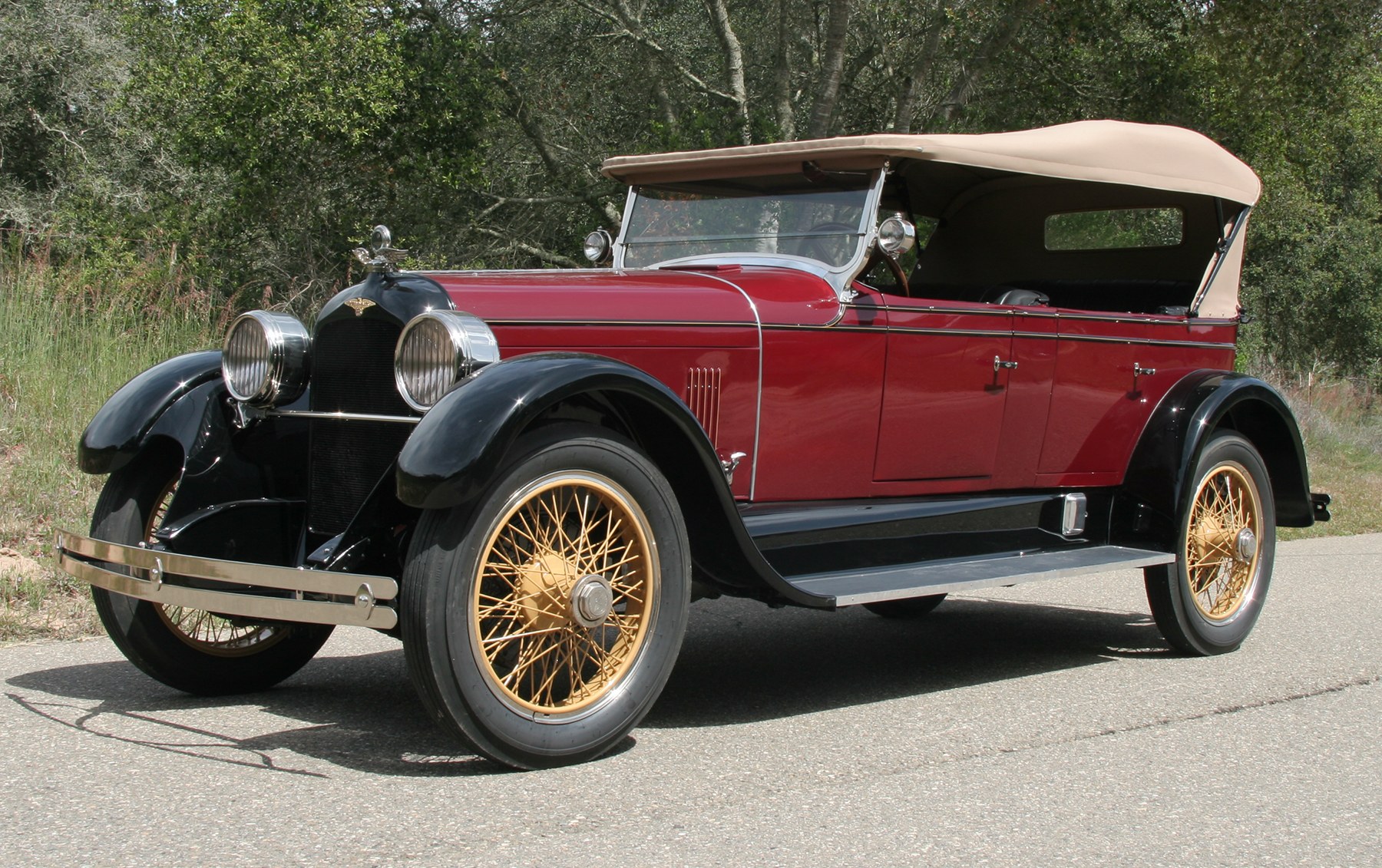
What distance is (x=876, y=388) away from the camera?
4.70 m

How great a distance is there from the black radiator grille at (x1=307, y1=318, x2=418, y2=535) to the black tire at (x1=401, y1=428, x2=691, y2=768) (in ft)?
1.86

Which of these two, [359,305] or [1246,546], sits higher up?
[359,305]

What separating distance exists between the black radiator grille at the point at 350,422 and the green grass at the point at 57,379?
6.08 feet

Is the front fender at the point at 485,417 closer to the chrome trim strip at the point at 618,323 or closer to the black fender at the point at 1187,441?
the chrome trim strip at the point at 618,323

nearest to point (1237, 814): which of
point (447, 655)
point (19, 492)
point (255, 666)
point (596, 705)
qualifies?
point (596, 705)

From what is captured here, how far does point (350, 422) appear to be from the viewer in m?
3.98

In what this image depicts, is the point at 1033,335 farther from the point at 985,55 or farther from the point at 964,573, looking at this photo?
the point at 985,55

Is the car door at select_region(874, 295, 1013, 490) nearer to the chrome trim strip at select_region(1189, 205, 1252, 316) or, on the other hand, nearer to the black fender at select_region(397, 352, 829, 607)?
the black fender at select_region(397, 352, 829, 607)

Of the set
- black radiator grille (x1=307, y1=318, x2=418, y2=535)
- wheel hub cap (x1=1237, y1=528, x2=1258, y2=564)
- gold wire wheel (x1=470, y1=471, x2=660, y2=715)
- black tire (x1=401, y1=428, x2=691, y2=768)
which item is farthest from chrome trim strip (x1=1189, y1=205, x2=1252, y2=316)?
black radiator grille (x1=307, y1=318, x2=418, y2=535)

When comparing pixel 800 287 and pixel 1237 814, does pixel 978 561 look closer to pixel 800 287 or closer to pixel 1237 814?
pixel 800 287

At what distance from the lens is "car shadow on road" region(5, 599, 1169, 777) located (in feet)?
12.1

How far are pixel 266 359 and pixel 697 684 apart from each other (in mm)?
1836

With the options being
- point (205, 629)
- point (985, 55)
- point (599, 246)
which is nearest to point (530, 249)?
point (985, 55)

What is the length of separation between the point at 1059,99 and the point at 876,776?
13090 millimetres
